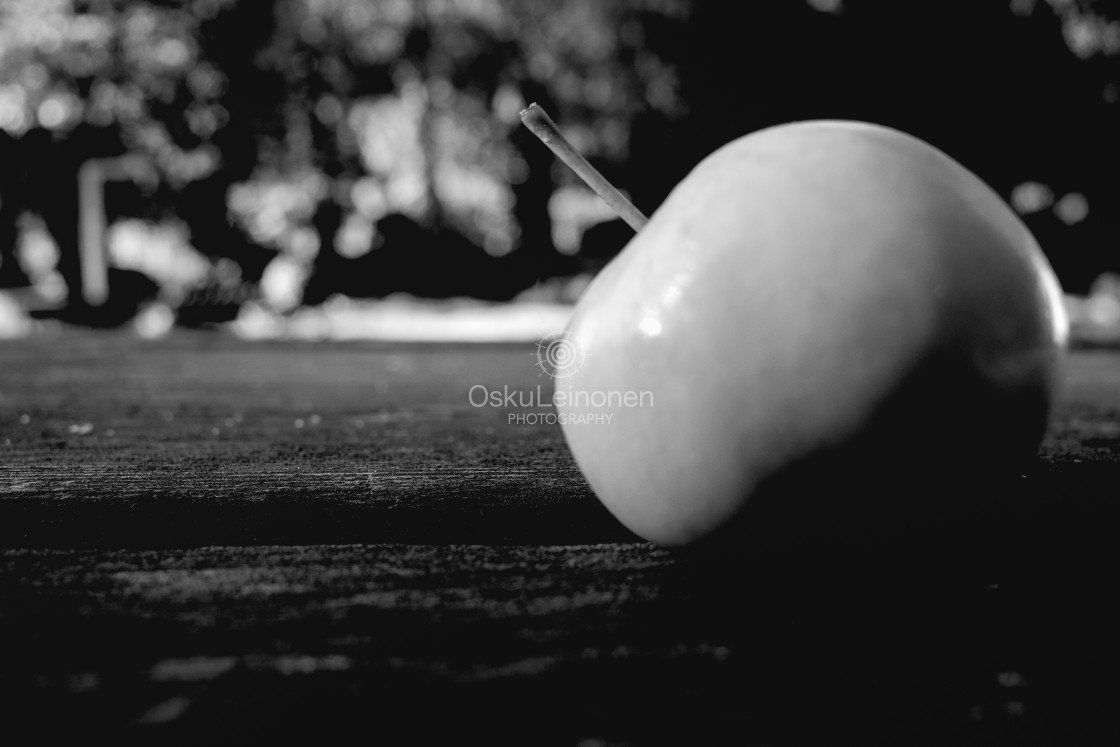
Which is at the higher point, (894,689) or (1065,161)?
(1065,161)

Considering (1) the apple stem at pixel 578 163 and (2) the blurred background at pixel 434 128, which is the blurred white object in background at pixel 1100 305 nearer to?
(2) the blurred background at pixel 434 128

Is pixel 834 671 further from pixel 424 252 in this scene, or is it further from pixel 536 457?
pixel 424 252

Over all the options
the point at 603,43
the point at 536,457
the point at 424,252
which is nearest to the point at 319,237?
the point at 424,252

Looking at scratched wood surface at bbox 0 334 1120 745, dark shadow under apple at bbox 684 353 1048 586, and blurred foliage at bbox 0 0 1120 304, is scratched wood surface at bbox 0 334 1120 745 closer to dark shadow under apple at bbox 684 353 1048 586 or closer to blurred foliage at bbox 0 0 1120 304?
dark shadow under apple at bbox 684 353 1048 586

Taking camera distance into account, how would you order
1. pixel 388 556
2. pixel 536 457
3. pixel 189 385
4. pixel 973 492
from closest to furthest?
pixel 973 492 → pixel 388 556 → pixel 536 457 → pixel 189 385

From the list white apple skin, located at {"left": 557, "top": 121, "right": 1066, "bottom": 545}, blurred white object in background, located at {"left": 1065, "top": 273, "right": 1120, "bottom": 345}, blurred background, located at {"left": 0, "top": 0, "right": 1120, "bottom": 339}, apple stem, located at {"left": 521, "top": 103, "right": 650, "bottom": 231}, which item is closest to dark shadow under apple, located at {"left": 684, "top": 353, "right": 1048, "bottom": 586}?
white apple skin, located at {"left": 557, "top": 121, "right": 1066, "bottom": 545}

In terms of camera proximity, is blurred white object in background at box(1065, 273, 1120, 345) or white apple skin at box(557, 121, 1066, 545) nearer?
white apple skin at box(557, 121, 1066, 545)

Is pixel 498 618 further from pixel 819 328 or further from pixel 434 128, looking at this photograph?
pixel 434 128

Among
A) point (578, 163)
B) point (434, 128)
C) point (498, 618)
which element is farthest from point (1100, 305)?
point (498, 618)
